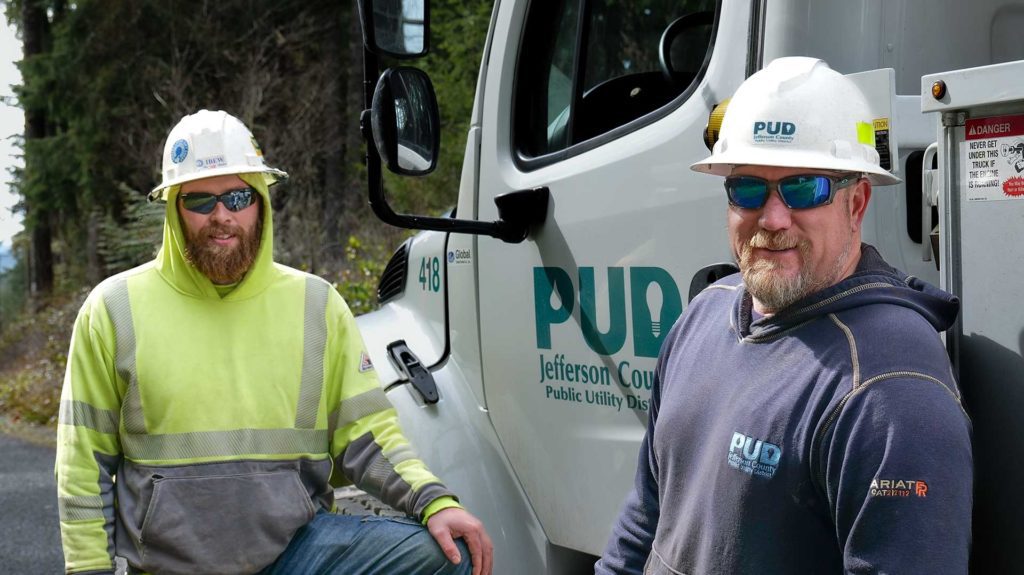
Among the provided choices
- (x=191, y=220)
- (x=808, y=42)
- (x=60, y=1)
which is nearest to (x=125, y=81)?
(x=60, y=1)

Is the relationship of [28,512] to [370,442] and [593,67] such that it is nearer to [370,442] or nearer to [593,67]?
[370,442]

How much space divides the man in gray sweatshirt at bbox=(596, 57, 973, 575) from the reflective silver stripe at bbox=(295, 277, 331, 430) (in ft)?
3.79

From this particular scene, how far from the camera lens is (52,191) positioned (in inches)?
672

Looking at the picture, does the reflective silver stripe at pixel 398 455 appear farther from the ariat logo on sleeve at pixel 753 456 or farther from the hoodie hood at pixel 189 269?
the ariat logo on sleeve at pixel 753 456

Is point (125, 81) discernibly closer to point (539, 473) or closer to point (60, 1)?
point (60, 1)

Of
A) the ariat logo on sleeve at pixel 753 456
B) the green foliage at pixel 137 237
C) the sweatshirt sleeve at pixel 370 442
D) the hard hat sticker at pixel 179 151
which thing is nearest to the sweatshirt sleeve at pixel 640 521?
the ariat logo on sleeve at pixel 753 456

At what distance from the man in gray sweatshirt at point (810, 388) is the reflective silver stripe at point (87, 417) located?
1441 millimetres

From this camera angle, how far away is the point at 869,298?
1.72m

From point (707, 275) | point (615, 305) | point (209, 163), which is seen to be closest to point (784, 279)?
point (707, 275)

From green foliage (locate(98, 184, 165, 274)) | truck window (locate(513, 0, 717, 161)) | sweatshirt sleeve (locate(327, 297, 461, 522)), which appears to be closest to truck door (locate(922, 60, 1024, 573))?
truck window (locate(513, 0, 717, 161))

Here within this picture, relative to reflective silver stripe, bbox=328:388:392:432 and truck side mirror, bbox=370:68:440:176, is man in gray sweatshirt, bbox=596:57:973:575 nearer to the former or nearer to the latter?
truck side mirror, bbox=370:68:440:176

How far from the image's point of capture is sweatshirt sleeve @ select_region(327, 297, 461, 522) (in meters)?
2.82

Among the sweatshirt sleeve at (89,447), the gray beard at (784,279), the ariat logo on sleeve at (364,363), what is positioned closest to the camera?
the gray beard at (784,279)

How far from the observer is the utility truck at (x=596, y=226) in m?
1.86
